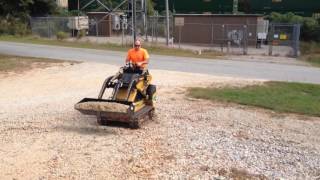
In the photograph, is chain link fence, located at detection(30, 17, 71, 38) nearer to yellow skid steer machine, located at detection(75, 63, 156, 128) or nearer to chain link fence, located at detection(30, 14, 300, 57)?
chain link fence, located at detection(30, 14, 300, 57)

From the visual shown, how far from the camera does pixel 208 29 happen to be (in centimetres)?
4409

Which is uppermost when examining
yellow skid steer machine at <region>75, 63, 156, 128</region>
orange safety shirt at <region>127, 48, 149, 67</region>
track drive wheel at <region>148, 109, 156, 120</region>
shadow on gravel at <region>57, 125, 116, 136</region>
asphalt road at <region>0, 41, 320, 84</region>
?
orange safety shirt at <region>127, 48, 149, 67</region>

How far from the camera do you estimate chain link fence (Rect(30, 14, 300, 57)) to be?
36.7 metres

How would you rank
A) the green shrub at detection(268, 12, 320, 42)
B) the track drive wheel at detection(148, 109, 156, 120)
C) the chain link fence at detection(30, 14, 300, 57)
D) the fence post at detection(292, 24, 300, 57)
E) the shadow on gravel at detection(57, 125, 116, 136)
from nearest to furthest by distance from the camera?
the shadow on gravel at detection(57, 125, 116, 136)
the track drive wheel at detection(148, 109, 156, 120)
the fence post at detection(292, 24, 300, 57)
the chain link fence at detection(30, 14, 300, 57)
the green shrub at detection(268, 12, 320, 42)

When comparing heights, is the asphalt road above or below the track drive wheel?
below

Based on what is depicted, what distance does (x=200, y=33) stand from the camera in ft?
147

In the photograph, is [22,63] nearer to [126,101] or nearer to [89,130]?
[89,130]

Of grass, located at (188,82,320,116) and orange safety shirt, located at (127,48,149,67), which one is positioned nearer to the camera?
orange safety shirt, located at (127,48,149,67)

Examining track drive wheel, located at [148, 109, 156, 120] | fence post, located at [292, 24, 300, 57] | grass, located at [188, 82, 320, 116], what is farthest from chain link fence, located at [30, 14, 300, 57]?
track drive wheel, located at [148, 109, 156, 120]

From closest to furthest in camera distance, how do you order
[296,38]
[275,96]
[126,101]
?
1. [126,101]
2. [275,96]
3. [296,38]

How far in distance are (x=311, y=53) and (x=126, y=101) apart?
92.9 ft

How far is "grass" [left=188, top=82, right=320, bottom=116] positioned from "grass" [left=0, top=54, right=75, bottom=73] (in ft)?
30.9

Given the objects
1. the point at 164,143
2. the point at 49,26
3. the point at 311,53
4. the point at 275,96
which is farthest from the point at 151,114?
the point at 49,26

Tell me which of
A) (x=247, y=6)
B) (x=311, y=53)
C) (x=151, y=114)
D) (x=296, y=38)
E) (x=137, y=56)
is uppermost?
(x=247, y=6)
